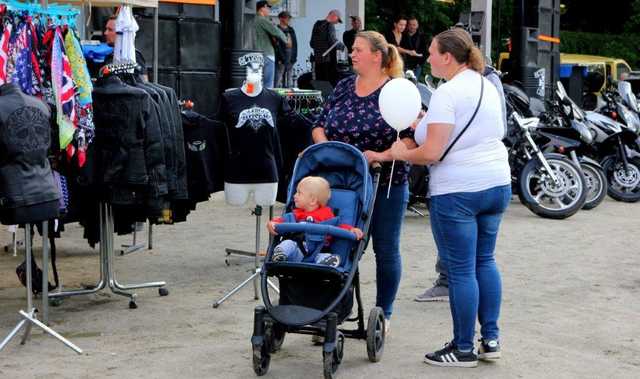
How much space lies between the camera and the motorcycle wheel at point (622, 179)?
1469 cm

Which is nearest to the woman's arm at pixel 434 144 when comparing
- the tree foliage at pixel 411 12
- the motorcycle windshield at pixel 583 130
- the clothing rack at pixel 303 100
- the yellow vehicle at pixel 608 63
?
the clothing rack at pixel 303 100

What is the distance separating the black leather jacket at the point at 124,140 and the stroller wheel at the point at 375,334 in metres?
1.81

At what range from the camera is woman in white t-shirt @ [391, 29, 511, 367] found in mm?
6324

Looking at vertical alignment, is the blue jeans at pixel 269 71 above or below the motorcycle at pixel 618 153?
above

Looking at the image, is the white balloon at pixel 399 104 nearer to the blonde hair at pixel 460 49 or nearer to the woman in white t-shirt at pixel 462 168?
the woman in white t-shirt at pixel 462 168

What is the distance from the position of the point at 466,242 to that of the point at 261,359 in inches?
50.4

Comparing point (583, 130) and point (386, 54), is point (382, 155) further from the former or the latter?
point (583, 130)

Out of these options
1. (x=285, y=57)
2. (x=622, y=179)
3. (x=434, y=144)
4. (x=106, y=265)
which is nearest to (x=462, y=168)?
(x=434, y=144)

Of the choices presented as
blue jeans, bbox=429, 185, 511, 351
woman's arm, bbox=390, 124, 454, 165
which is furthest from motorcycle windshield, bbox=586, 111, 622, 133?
woman's arm, bbox=390, 124, 454, 165

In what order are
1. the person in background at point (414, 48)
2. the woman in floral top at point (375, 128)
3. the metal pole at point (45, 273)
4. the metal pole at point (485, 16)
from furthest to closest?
the metal pole at point (485, 16), the person in background at point (414, 48), the metal pole at point (45, 273), the woman in floral top at point (375, 128)

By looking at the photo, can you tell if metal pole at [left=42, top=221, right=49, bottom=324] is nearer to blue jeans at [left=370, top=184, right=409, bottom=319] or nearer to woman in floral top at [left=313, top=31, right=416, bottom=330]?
woman in floral top at [left=313, top=31, right=416, bottom=330]

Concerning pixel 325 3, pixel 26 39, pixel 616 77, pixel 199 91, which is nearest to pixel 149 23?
pixel 199 91

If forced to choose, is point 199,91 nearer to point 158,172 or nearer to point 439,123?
point 158,172

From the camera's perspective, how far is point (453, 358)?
21.4 feet
